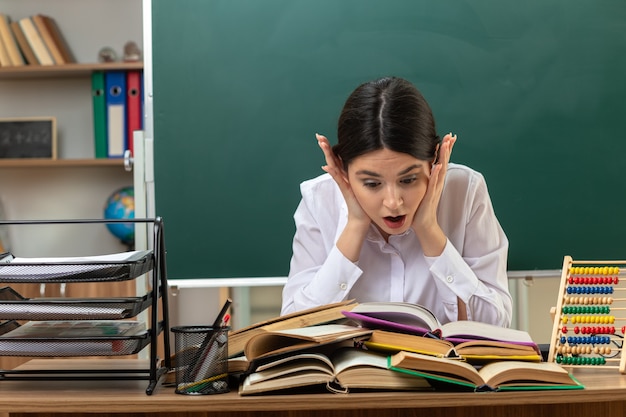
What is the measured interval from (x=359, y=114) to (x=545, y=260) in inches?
44.0

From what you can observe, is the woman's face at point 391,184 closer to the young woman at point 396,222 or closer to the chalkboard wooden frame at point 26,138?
the young woman at point 396,222

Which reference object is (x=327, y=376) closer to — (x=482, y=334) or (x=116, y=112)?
(x=482, y=334)

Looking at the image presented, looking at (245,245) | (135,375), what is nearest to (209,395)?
(135,375)

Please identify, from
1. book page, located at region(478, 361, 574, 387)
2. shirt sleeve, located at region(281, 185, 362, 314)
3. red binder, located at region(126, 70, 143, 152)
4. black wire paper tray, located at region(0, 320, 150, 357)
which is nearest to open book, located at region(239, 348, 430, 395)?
book page, located at region(478, 361, 574, 387)

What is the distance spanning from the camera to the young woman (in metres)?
1.76

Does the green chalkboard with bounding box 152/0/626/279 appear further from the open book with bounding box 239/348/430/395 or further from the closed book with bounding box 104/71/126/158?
the open book with bounding box 239/348/430/395

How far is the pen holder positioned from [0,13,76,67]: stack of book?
2935mm

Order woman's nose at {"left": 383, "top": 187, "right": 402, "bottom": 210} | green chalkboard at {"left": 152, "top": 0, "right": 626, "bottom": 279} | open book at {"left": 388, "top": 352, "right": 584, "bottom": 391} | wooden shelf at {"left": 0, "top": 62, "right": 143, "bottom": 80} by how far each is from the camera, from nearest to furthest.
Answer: open book at {"left": 388, "top": 352, "right": 584, "bottom": 391}, woman's nose at {"left": 383, "top": 187, "right": 402, "bottom": 210}, green chalkboard at {"left": 152, "top": 0, "right": 626, "bottom": 279}, wooden shelf at {"left": 0, "top": 62, "right": 143, "bottom": 80}

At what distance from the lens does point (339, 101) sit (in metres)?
2.61

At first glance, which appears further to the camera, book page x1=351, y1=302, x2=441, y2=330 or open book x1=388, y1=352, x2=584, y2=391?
book page x1=351, y1=302, x2=441, y2=330

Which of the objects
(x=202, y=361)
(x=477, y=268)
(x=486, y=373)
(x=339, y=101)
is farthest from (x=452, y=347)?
(x=339, y=101)

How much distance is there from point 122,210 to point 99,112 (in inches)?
19.7

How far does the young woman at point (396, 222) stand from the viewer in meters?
1.76

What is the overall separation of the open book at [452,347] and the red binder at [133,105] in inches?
107
